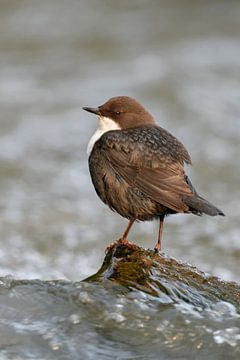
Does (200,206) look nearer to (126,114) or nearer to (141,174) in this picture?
(141,174)

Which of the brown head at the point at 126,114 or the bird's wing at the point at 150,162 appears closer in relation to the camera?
the bird's wing at the point at 150,162

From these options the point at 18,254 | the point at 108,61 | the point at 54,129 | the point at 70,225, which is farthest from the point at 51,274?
the point at 108,61

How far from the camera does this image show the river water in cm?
557

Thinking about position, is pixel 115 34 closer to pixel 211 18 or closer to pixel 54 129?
pixel 211 18

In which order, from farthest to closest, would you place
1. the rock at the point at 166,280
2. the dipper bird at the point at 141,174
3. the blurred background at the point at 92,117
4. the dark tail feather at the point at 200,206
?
the blurred background at the point at 92,117 → the dipper bird at the point at 141,174 → the rock at the point at 166,280 → the dark tail feather at the point at 200,206

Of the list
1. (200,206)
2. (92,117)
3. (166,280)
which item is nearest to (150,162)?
(200,206)

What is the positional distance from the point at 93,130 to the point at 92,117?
1.92 feet

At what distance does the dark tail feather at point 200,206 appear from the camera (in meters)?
5.45

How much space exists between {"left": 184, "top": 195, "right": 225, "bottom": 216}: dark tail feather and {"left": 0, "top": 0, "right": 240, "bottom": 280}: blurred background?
3043mm

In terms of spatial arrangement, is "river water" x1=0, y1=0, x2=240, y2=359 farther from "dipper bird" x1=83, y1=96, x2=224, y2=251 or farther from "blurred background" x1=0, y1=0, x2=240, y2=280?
"dipper bird" x1=83, y1=96, x2=224, y2=251

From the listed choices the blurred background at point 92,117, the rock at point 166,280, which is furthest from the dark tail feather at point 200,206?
the blurred background at point 92,117

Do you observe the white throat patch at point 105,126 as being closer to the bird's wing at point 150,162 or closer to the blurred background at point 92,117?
the bird's wing at point 150,162

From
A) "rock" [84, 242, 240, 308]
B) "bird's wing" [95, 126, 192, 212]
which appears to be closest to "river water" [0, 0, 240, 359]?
"rock" [84, 242, 240, 308]

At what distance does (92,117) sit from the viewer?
12.8 m
